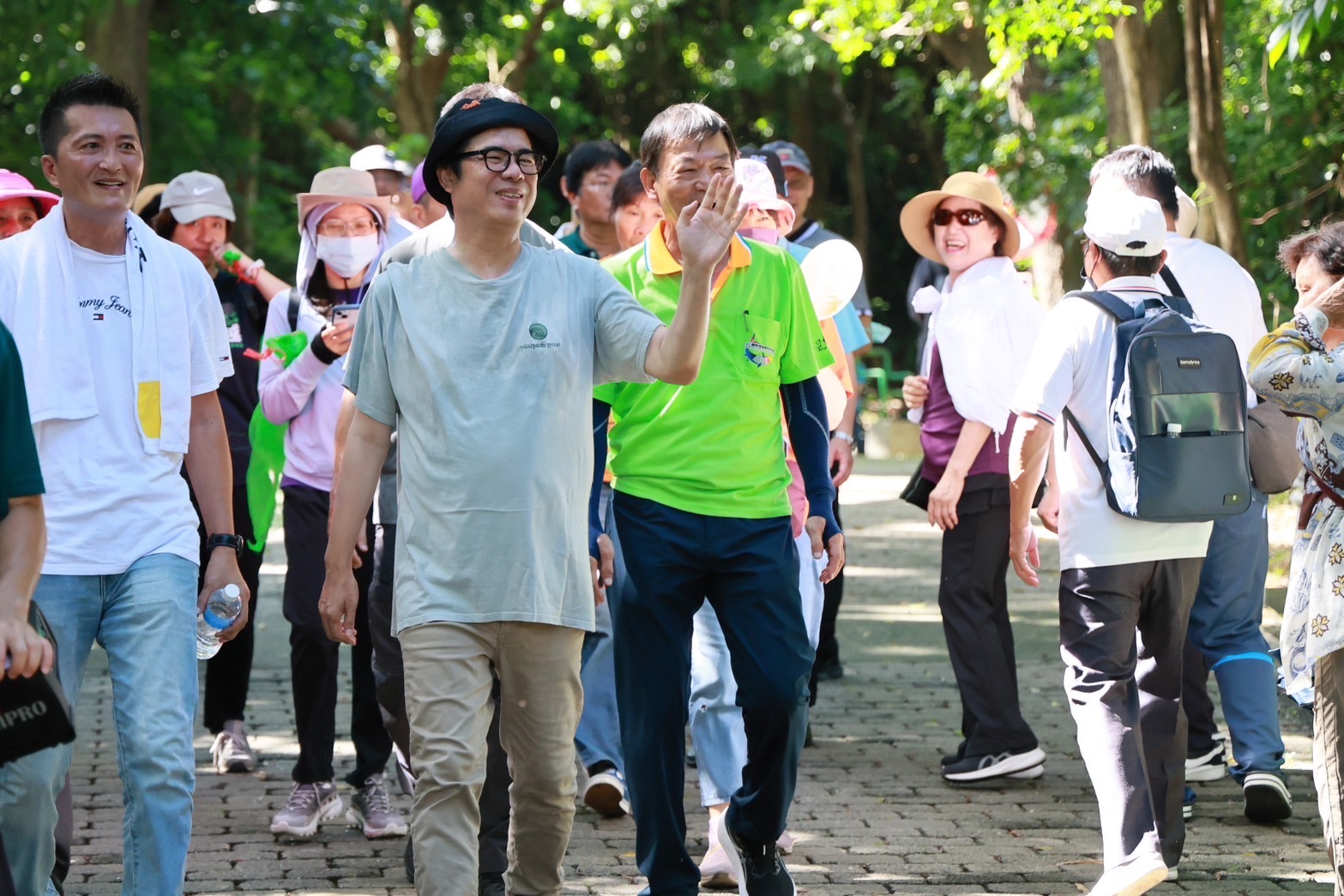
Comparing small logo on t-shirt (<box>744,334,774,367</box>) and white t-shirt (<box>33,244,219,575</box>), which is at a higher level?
small logo on t-shirt (<box>744,334,774,367</box>)

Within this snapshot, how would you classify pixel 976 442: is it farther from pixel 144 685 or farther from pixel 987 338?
pixel 144 685

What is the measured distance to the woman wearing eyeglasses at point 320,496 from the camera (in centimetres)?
610

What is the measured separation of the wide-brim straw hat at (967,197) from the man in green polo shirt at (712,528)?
210cm

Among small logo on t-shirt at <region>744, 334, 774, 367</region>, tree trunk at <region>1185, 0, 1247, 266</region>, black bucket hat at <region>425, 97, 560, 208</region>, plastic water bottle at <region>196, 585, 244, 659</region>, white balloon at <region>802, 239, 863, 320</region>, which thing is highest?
tree trunk at <region>1185, 0, 1247, 266</region>

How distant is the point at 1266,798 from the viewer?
6.16 m

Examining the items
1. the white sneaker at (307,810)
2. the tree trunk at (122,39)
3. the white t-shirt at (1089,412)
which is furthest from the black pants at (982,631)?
the tree trunk at (122,39)

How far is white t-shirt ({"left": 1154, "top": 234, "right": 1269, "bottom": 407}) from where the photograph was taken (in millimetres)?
6363

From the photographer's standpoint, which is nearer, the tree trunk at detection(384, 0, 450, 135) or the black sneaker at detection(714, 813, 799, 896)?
the black sneaker at detection(714, 813, 799, 896)

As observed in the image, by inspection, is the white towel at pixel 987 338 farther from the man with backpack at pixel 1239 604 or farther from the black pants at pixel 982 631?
the man with backpack at pixel 1239 604

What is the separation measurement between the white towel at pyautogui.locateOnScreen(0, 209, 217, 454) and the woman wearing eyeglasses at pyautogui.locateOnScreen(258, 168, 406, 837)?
1.40 meters

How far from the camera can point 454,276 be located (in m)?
4.40

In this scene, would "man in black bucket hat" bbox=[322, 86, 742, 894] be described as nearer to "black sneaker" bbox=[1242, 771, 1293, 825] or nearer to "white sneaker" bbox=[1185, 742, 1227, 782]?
"black sneaker" bbox=[1242, 771, 1293, 825]

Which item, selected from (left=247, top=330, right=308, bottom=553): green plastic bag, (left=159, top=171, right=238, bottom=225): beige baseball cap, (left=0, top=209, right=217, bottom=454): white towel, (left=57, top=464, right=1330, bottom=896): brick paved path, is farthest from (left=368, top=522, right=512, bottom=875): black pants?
(left=159, top=171, right=238, bottom=225): beige baseball cap

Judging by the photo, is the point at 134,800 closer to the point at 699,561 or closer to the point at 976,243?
the point at 699,561
